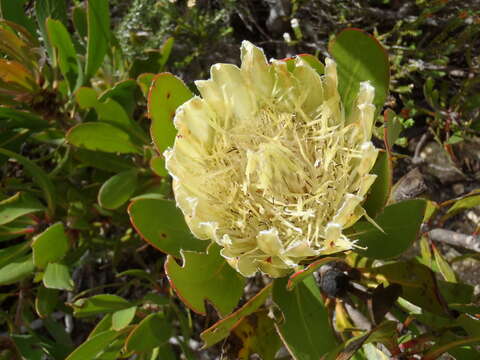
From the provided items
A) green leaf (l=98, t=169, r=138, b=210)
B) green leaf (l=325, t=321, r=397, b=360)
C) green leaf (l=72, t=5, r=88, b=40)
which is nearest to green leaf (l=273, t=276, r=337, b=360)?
green leaf (l=325, t=321, r=397, b=360)

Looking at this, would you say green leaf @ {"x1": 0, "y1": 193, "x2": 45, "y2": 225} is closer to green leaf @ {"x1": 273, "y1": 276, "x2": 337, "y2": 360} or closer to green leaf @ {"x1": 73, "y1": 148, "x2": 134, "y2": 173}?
green leaf @ {"x1": 73, "y1": 148, "x2": 134, "y2": 173}

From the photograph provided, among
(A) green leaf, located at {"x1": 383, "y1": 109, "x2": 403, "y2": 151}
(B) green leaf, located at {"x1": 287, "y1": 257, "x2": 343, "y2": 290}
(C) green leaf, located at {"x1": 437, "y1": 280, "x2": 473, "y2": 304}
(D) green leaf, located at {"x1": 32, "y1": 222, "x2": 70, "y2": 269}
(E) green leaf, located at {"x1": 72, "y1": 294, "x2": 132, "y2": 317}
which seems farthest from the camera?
(E) green leaf, located at {"x1": 72, "y1": 294, "x2": 132, "y2": 317}

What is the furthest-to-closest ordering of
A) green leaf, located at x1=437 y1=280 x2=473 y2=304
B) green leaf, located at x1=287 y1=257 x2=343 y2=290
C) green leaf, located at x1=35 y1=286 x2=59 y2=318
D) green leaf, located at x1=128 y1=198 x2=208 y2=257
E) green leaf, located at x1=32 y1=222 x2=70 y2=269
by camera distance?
1. green leaf, located at x1=35 y1=286 x2=59 y2=318
2. green leaf, located at x1=32 y1=222 x2=70 y2=269
3. green leaf, located at x1=437 y1=280 x2=473 y2=304
4. green leaf, located at x1=128 y1=198 x2=208 y2=257
5. green leaf, located at x1=287 y1=257 x2=343 y2=290

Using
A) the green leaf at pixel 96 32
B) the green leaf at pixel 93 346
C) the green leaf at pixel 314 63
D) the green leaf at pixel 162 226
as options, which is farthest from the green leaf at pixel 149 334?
the green leaf at pixel 314 63

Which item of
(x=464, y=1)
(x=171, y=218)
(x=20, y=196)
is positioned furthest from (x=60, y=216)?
(x=464, y=1)

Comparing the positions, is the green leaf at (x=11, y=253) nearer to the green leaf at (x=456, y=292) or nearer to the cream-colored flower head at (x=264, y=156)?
the cream-colored flower head at (x=264, y=156)

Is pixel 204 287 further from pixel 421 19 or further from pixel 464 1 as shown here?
pixel 464 1
